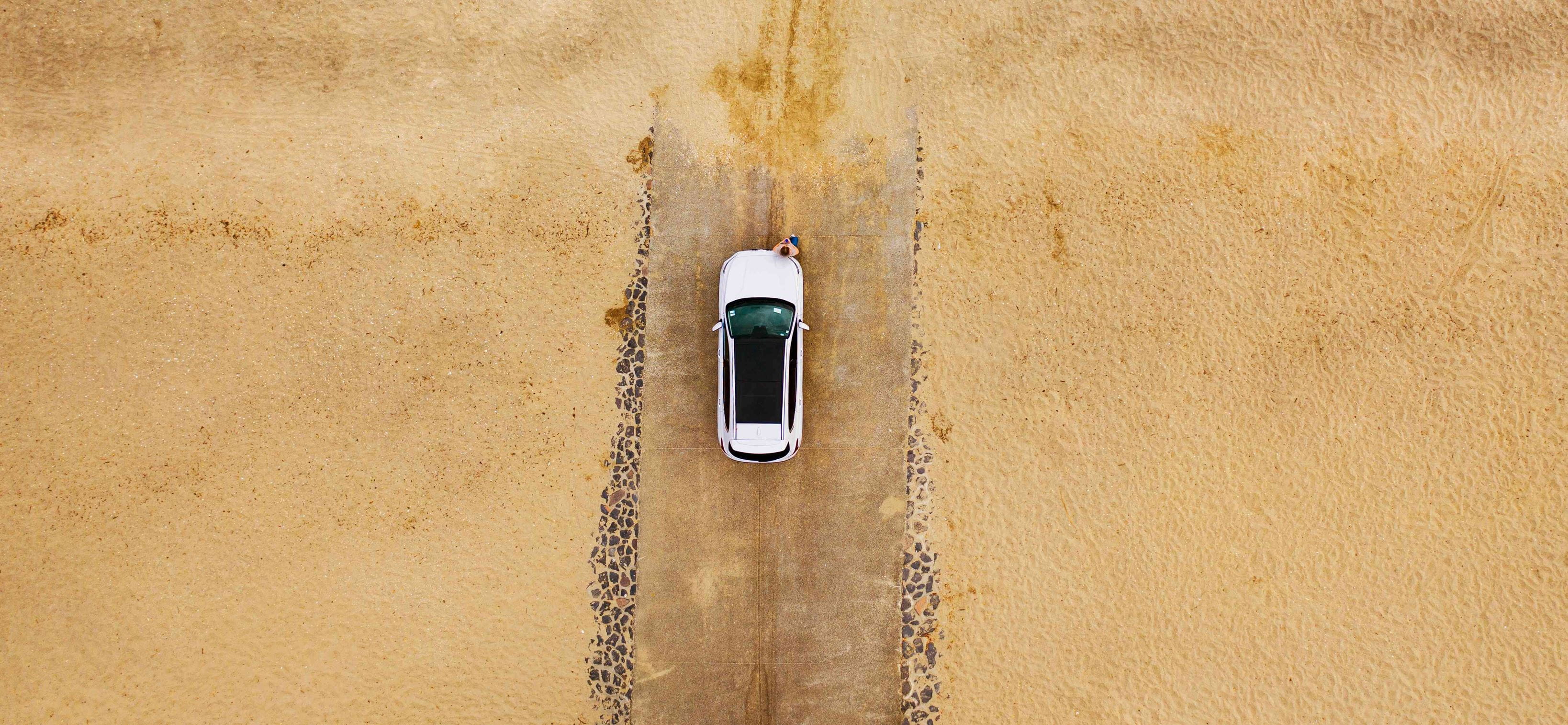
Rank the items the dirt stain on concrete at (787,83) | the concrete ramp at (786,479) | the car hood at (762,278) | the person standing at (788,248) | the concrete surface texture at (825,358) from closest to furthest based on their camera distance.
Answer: the car hood at (762,278) < the person standing at (788,248) < the concrete surface texture at (825,358) < the concrete ramp at (786,479) < the dirt stain on concrete at (787,83)

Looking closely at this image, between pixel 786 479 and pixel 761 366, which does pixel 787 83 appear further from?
pixel 786 479

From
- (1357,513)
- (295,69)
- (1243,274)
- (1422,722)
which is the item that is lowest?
(1422,722)

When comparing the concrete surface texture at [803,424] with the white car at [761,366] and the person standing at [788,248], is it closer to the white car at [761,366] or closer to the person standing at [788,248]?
the person standing at [788,248]

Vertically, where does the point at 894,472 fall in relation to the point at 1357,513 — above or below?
above

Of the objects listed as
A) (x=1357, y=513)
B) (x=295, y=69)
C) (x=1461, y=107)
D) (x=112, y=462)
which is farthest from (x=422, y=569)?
(x=1461, y=107)

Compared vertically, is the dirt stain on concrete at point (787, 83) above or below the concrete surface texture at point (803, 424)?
above

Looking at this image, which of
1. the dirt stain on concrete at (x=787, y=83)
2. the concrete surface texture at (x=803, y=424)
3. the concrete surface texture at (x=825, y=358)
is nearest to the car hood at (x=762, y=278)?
the concrete surface texture at (x=803, y=424)

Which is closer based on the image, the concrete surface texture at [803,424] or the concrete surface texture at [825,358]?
the concrete surface texture at [825,358]

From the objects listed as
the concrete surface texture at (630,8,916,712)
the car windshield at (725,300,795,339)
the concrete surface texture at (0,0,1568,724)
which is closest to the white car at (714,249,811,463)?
the car windshield at (725,300,795,339)

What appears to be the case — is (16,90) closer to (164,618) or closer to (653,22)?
(164,618)
